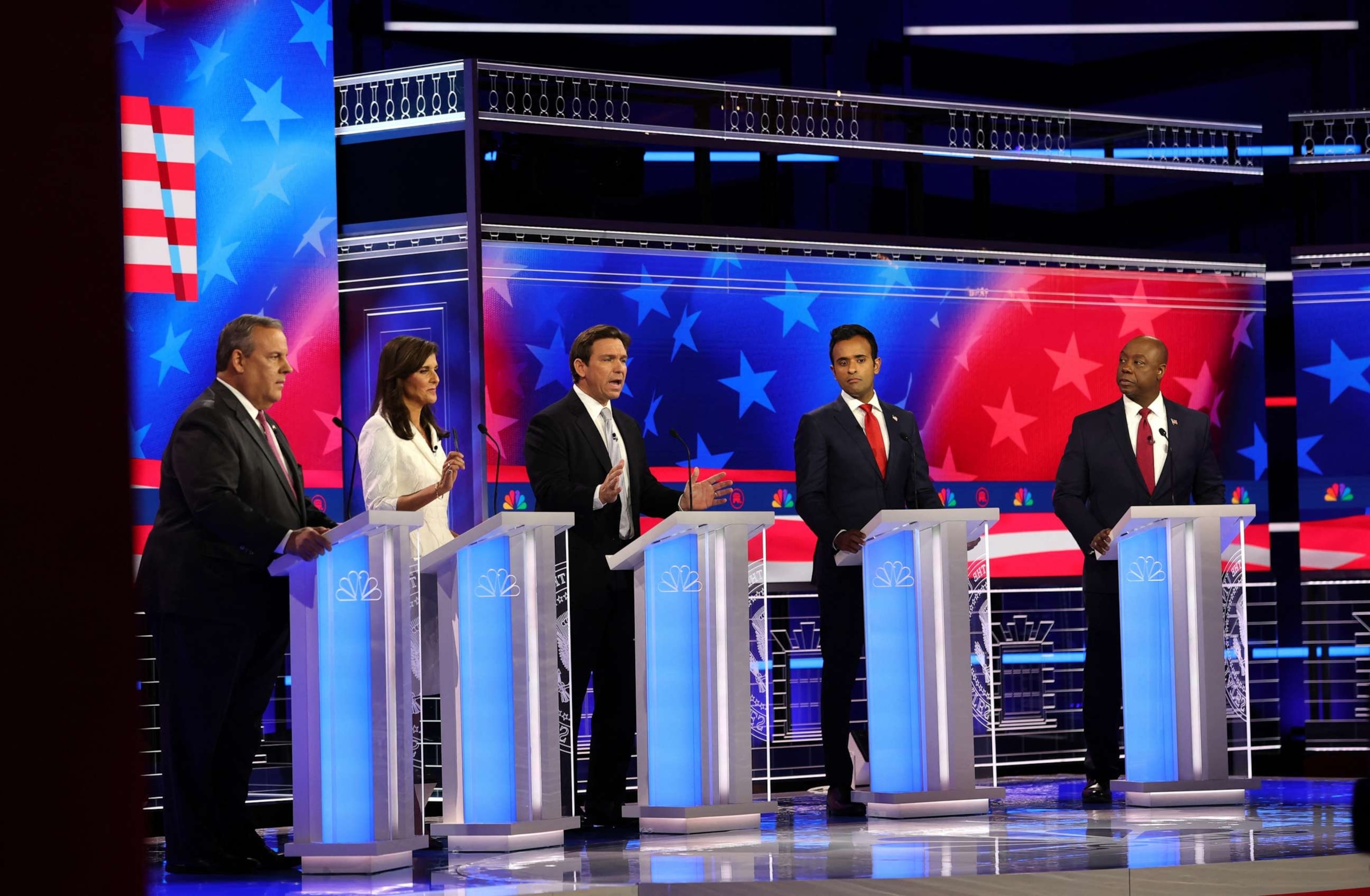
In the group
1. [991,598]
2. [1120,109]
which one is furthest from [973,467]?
[1120,109]

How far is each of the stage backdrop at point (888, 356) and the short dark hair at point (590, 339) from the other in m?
1.34

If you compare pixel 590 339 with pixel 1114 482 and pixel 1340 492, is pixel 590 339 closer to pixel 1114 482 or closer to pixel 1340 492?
pixel 1114 482

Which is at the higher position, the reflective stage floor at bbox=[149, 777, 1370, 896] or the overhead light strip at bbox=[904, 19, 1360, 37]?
the overhead light strip at bbox=[904, 19, 1360, 37]

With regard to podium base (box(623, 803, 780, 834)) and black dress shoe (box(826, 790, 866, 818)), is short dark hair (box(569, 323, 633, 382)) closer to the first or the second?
podium base (box(623, 803, 780, 834))

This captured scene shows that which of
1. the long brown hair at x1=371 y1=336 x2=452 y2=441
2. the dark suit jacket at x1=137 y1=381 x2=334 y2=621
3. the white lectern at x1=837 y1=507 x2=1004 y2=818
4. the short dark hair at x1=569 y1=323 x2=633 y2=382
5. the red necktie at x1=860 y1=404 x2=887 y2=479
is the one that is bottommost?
the white lectern at x1=837 y1=507 x2=1004 y2=818

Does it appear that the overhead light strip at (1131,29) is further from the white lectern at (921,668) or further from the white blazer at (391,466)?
the white blazer at (391,466)

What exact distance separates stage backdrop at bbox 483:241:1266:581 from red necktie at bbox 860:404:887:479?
4.82 feet

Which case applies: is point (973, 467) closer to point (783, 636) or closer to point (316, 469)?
point (783, 636)

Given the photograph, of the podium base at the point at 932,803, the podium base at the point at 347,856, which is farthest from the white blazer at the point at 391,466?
the podium base at the point at 932,803

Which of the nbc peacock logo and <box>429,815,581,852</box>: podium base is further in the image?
the nbc peacock logo

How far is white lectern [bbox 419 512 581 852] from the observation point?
4.33 m

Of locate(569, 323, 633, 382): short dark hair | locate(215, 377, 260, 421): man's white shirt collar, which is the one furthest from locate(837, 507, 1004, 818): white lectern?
locate(215, 377, 260, 421): man's white shirt collar

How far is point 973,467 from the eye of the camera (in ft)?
24.2

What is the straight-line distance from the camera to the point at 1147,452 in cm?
546
